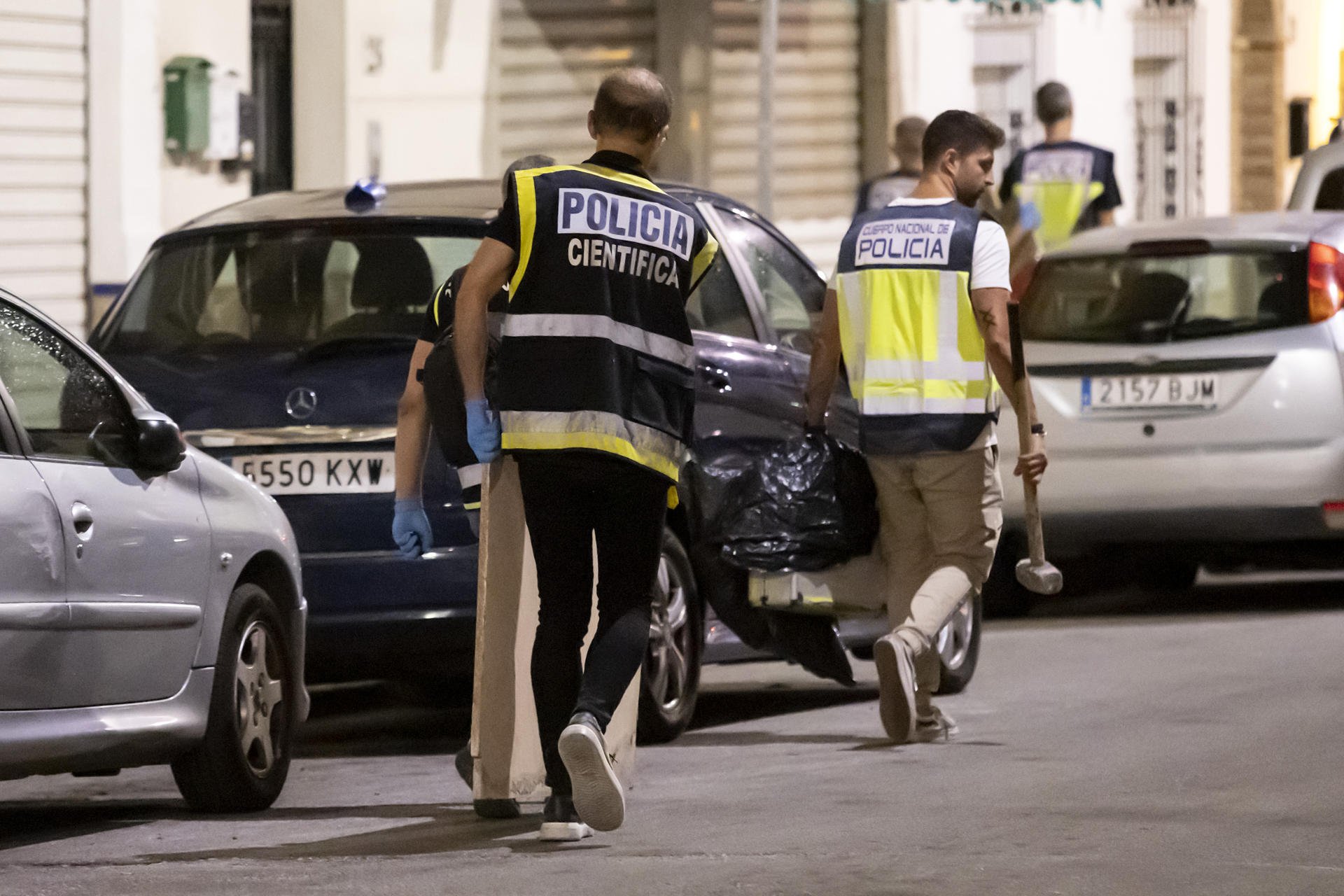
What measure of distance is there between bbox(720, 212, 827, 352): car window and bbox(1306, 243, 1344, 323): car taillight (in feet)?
8.21

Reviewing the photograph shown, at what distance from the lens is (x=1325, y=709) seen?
343 inches

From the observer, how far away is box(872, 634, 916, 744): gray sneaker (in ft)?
26.0

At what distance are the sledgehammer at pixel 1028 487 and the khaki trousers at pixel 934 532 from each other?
100mm

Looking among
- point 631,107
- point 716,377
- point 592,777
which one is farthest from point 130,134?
point 592,777

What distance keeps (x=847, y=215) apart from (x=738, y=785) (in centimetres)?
1555

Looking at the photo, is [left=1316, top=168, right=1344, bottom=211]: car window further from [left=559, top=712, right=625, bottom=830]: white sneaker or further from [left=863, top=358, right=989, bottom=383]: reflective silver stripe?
[left=559, top=712, right=625, bottom=830]: white sneaker

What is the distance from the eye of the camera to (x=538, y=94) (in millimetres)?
20531

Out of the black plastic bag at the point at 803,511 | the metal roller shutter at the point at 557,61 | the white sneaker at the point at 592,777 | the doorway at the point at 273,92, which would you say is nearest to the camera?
the white sneaker at the point at 592,777

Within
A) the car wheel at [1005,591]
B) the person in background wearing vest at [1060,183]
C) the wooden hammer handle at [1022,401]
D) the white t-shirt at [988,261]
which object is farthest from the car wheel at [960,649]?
the person in background wearing vest at [1060,183]

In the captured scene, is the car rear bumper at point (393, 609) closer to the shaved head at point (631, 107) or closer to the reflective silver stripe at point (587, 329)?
the reflective silver stripe at point (587, 329)

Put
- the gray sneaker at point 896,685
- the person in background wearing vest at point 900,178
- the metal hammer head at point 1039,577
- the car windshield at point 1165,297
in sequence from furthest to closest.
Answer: the person in background wearing vest at point 900,178
the car windshield at point 1165,297
the metal hammer head at point 1039,577
the gray sneaker at point 896,685

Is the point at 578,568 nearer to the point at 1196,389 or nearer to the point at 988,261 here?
the point at 988,261

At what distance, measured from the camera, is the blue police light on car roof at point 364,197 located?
8.85m

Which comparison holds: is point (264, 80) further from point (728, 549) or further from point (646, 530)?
point (646, 530)
